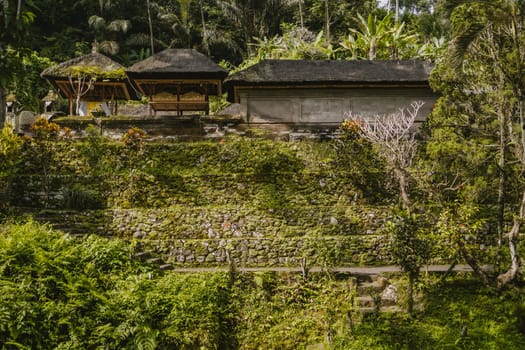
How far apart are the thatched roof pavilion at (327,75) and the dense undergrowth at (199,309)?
29.0ft

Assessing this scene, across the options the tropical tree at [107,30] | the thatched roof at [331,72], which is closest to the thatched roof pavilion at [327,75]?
the thatched roof at [331,72]

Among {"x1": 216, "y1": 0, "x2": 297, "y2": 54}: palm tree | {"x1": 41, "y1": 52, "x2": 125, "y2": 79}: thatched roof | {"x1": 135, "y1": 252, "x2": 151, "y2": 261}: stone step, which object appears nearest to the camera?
{"x1": 135, "y1": 252, "x2": 151, "y2": 261}: stone step

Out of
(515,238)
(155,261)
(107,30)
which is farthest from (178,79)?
(107,30)

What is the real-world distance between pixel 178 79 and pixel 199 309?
11.4 meters

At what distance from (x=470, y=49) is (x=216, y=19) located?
107 feet

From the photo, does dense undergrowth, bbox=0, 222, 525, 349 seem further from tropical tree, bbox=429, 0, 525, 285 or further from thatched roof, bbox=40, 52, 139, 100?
thatched roof, bbox=40, 52, 139, 100

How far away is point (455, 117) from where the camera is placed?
11.2 metres

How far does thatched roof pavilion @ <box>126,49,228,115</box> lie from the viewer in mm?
17984

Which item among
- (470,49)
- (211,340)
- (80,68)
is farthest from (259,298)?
(80,68)

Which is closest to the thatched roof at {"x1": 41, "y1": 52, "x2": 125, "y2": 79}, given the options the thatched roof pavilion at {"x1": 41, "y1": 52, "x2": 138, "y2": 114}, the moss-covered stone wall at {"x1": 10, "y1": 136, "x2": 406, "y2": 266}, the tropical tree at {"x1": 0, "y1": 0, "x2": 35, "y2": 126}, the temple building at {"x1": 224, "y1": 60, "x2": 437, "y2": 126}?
the thatched roof pavilion at {"x1": 41, "y1": 52, "x2": 138, "y2": 114}

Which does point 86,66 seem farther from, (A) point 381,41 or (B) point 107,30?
(B) point 107,30

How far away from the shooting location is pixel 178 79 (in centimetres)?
1836

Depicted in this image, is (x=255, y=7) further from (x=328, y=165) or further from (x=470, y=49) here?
(x=470, y=49)

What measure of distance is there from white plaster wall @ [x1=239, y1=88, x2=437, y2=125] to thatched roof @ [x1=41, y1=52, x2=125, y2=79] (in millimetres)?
5867
